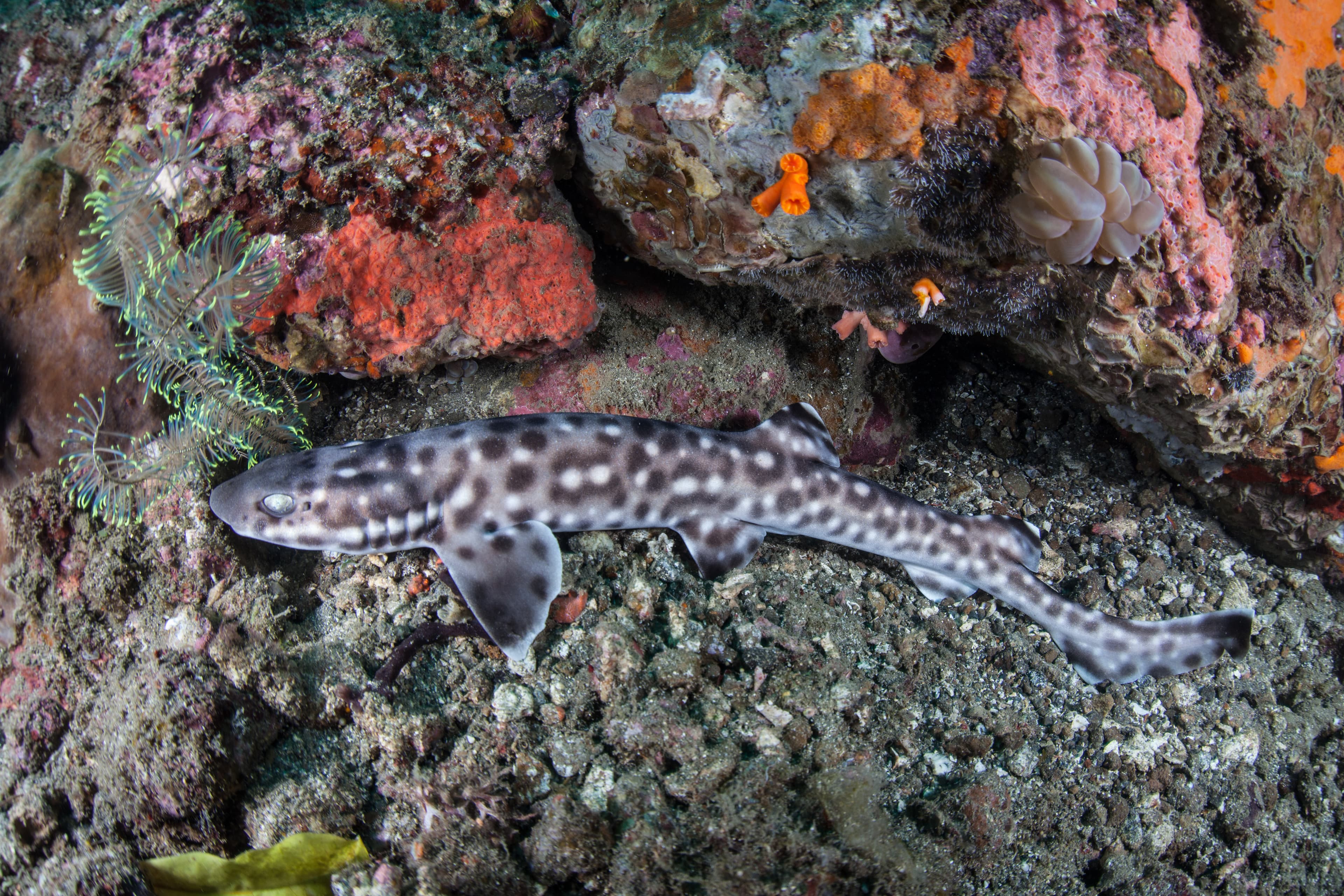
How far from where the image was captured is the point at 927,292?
355cm

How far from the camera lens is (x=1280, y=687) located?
14.7 ft

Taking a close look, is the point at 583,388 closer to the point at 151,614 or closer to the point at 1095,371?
the point at 151,614

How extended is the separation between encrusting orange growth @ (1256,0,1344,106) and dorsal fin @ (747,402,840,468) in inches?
115

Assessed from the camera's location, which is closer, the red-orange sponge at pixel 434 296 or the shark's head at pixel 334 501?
the red-orange sponge at pixel 434 296

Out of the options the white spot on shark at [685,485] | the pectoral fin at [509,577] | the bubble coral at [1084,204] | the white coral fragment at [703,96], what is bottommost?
the pectoral fin at [509,577]

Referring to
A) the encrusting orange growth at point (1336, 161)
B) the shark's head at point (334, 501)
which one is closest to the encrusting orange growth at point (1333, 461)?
the encrusting orange growth at point (1336, 161)

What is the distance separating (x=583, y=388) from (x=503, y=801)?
2.61 metres

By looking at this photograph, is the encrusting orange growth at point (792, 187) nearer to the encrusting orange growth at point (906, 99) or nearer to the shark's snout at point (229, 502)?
the encrusting orange growth at point (906, 99)

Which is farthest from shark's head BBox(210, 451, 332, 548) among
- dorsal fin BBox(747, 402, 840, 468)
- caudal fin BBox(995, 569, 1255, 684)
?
caudal fin BBox(995, 569, 1255, 684)

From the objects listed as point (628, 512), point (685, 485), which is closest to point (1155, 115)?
point (685, 485)

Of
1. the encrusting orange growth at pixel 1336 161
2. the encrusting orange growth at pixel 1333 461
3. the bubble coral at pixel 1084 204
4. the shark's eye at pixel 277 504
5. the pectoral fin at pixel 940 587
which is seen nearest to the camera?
the bubble coral at pixel 1084 204

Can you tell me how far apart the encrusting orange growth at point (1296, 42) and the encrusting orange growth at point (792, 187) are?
2629 mm

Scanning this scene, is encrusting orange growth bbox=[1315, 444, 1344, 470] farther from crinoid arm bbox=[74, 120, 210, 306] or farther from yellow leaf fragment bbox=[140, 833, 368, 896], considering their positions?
crinoid arm bbox=[74, 120, 210, 306]

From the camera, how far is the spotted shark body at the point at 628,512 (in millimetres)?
3676
